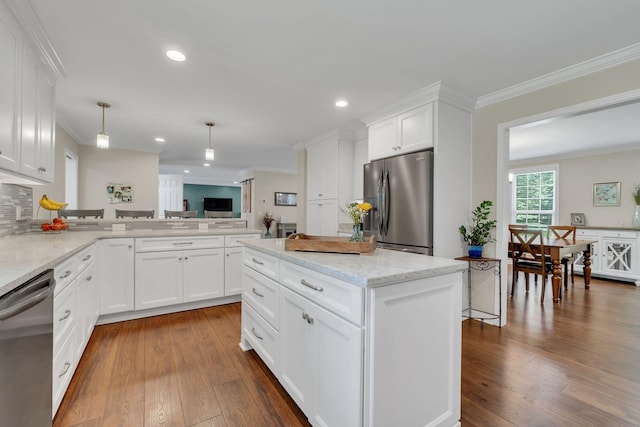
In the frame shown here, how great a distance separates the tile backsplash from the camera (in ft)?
7.60

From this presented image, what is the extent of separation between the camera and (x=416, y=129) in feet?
9.94

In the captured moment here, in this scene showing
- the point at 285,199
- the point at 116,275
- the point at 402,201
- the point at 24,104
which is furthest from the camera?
the point at 285,199

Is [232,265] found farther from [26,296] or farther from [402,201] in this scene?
[26,296]

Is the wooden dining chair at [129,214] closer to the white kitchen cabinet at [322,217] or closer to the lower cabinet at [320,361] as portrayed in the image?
the white kitchen cabinet at [322,217]

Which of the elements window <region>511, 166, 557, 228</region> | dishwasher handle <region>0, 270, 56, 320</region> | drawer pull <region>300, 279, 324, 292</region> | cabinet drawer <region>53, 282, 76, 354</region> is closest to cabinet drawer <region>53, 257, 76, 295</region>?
cabinet drawer <region>53, 282, 76, 354</region>

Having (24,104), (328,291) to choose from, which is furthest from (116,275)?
(328,291)

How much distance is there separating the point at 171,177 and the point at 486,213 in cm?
940

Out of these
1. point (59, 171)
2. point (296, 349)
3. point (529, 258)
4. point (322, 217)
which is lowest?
point (296, 349)

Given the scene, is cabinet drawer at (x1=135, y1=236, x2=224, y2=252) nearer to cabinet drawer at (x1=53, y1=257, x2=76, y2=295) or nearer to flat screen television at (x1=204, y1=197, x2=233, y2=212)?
cabinet drawer at (x1=53, y1=257, x2=76, y2=295)

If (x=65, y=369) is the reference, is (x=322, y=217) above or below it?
above

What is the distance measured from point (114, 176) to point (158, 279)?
3.48m

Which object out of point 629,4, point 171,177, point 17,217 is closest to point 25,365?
point 17,217

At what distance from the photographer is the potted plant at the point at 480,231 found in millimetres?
2930

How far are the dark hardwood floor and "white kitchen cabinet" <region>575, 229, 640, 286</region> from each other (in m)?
2.42
